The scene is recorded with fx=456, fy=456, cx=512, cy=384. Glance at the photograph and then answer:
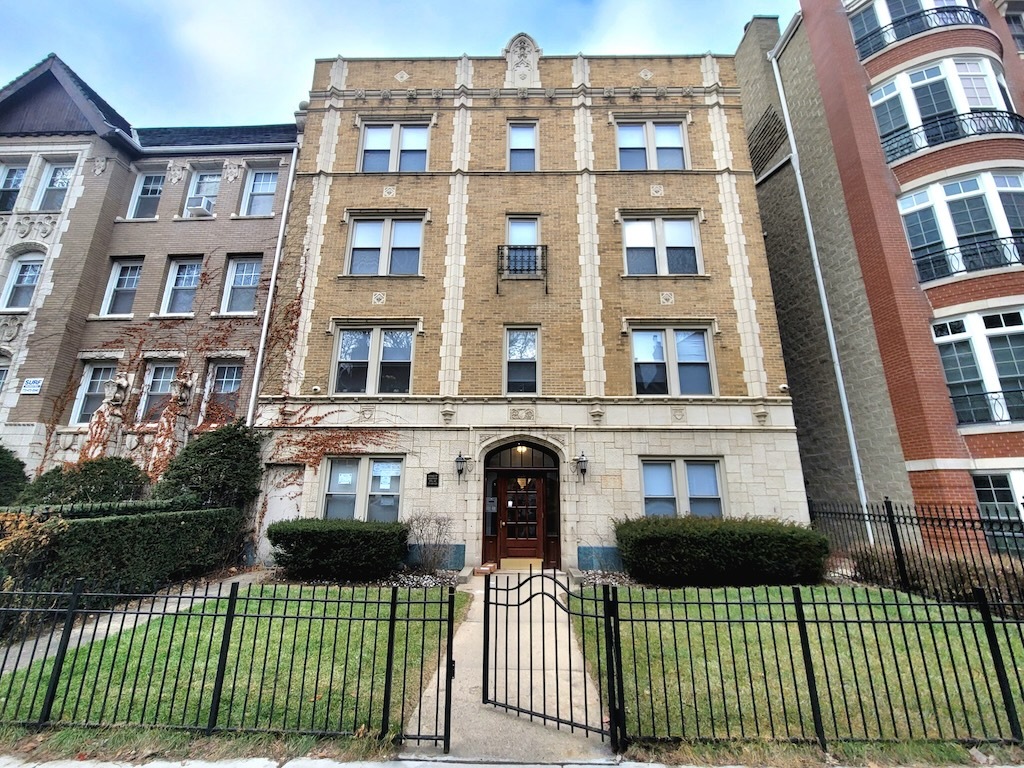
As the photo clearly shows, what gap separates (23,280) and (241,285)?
7.27m

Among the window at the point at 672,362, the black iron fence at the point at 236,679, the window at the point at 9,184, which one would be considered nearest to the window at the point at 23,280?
the window at the point at 9,184

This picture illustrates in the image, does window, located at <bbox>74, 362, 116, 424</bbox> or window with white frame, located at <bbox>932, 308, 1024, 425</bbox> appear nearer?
window with white frame, located at <bbox>932, 308, 1024, 425</bbox>

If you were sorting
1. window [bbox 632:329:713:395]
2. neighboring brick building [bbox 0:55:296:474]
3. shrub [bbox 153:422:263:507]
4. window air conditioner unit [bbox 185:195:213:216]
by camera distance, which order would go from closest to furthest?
1. shrub [bbox 153:422:263:507]
2. window [bbox 632:329:713:395]
3. neighboring brick building [bbox 0:55:296:474]
4. window air conditioner unit [bbox 185:195:213:216]

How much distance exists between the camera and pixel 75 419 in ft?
45.3

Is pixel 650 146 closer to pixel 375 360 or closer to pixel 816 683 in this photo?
pixel 375 360

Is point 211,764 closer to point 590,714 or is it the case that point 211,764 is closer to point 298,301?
point 590,714

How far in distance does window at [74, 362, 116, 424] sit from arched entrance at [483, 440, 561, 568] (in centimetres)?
1237

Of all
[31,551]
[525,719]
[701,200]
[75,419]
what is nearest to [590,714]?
[525,719]

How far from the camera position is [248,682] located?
451cm

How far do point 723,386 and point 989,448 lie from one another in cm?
625

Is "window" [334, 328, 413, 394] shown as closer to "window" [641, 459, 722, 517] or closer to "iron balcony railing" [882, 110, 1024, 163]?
"window" [641, 459, 722, 517]

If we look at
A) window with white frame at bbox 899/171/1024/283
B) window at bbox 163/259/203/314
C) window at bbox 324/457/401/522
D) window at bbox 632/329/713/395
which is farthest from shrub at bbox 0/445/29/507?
window with white frame at bbox 899/171/1024/283

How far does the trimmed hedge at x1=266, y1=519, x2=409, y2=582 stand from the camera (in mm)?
9922

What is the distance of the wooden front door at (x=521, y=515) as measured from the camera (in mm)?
11961
